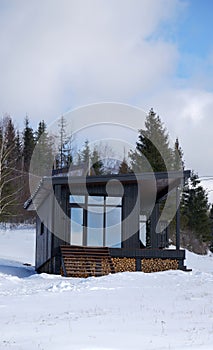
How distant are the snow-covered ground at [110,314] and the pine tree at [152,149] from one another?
60.2 feet

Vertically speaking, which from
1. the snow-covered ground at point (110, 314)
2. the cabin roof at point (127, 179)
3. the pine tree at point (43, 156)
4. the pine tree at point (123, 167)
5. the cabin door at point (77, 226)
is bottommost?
the snow-covered ground at point (110, 314)

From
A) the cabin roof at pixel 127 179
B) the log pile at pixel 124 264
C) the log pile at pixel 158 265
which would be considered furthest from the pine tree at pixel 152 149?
the log pile at pixel 124 264

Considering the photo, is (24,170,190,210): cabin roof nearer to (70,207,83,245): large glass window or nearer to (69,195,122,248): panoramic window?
(69,195,122,248): panoramic window

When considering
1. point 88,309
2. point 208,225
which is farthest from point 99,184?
point 208,225

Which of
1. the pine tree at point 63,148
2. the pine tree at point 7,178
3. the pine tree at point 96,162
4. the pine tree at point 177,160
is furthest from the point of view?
the pine tree at point 63,148

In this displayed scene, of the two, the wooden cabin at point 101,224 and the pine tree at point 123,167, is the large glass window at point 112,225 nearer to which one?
the wooden cabin at point 101,224

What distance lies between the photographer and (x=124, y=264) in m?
15.6

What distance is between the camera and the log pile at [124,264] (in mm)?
15469

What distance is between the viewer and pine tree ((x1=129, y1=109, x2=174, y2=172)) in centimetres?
3136

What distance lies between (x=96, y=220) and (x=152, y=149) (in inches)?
663

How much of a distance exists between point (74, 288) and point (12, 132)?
2788 centimetres

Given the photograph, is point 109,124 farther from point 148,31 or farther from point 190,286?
point 190,286

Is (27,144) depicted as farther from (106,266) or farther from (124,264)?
(106,266)

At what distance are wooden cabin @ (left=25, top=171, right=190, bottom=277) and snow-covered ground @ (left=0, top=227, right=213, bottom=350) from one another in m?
2.19
